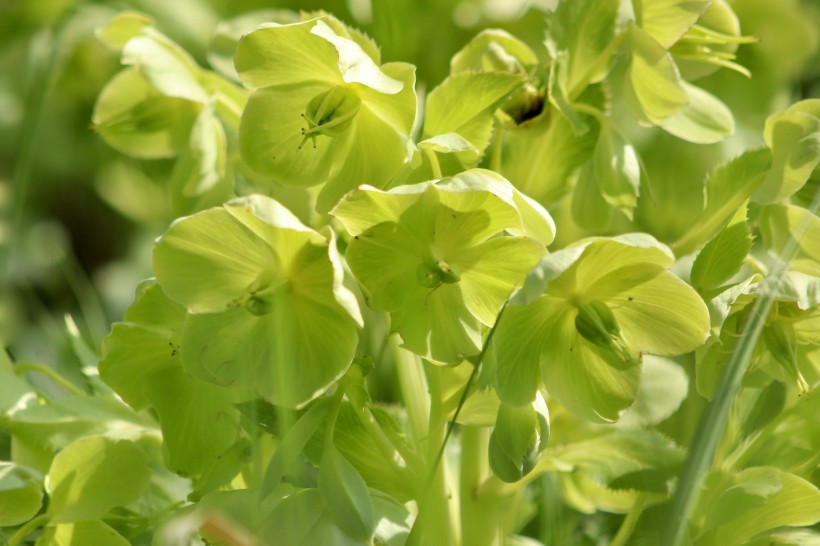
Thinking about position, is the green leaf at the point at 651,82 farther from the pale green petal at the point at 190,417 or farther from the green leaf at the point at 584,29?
the pale green petal at the point at 190,417

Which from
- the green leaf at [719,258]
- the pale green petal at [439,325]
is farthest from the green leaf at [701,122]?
the pale green petal at [439,325]

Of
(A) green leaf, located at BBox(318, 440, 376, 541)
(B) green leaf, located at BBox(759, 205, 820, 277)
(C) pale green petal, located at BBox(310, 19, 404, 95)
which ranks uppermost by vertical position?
(C) pale green petal, located at BBox(310, 19, 404, 95)

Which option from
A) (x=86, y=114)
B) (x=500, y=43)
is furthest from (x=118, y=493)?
(x=86, y=114)

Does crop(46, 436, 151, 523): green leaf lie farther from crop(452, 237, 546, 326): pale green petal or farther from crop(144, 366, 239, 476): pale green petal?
crop(452, 237, 546, 326): pale green petal

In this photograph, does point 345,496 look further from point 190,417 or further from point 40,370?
point 40,370

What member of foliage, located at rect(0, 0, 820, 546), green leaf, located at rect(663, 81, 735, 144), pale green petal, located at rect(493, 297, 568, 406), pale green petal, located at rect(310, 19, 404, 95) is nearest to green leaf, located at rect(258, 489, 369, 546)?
foliage, located at rect(0, 0, 820, 546)

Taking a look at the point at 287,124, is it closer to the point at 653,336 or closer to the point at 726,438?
the point at 653,336

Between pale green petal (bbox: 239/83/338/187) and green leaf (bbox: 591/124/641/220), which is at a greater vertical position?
pale green petal (bbox: 239/83/338/187)
